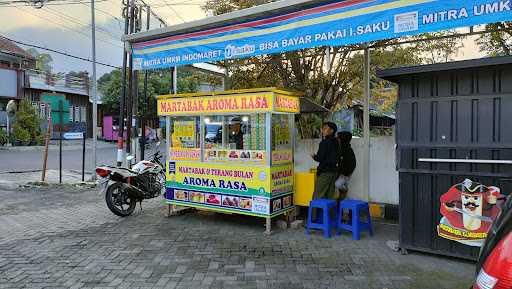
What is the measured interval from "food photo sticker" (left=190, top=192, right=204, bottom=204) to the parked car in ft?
16.6

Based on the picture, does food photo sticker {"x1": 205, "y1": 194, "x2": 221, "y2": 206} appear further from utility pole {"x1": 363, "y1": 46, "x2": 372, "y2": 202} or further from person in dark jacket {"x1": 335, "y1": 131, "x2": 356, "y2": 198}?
utility pole {"x1": 363, "y1": 46, "x2": 372, "y2": 202}

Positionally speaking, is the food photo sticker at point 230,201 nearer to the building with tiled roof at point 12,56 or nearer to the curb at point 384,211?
the curb at point 384,211

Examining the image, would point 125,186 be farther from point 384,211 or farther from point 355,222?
point 384,211

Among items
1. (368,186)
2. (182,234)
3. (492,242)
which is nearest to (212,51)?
(182,234)

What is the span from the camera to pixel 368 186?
703 cm

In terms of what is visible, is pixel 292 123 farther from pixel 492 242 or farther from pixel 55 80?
pixel 55 80

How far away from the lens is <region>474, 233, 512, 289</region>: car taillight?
1.75 m

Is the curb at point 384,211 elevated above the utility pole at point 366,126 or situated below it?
below

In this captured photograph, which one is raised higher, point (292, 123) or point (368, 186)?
point (292, 123)

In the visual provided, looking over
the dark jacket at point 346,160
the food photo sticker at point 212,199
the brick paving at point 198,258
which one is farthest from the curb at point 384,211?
the food photo sticker at point 212,199

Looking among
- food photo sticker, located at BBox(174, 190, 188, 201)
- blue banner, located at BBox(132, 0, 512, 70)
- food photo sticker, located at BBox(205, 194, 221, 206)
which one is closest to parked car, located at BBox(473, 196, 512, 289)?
blue banner, located at BBox(132, 0, 512, 70)

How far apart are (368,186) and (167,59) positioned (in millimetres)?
4084

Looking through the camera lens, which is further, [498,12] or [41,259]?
[41,259]

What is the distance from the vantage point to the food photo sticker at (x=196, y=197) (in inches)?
264
